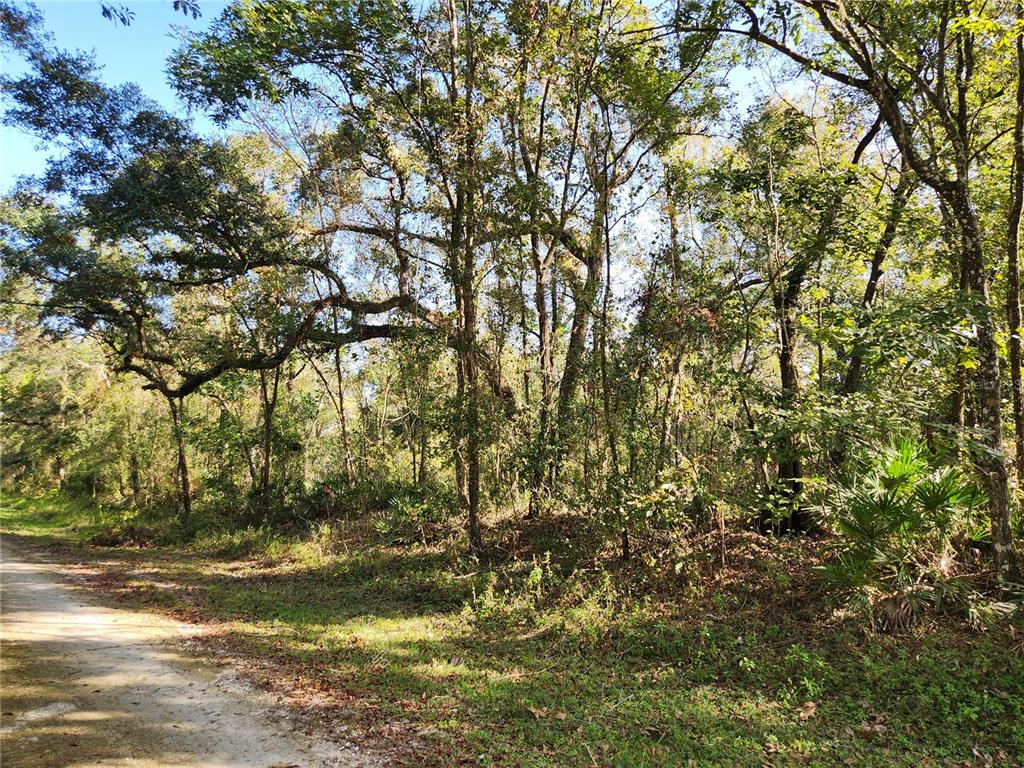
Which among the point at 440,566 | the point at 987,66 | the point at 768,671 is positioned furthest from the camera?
the point at 440,566

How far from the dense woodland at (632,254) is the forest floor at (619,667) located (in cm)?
71

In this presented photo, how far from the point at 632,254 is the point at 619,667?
29.6ft

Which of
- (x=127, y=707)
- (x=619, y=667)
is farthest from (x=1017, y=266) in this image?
(x=127, y=707)

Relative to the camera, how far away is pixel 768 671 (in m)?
5.84

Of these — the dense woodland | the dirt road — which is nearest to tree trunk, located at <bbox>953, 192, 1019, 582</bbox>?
the dense woodland

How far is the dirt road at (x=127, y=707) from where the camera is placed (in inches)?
170

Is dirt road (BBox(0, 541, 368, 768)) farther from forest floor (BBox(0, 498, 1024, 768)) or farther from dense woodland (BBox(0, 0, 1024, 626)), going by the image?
dense woodland (BBox(0, 0, 1024, 626))

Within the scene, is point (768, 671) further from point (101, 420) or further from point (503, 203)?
point (101, 420)

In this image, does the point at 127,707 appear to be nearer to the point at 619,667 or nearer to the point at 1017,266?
the point at 619,667

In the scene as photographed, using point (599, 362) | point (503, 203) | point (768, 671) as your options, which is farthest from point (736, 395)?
point (503, 203)

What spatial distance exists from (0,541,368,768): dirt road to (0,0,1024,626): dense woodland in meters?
4.99

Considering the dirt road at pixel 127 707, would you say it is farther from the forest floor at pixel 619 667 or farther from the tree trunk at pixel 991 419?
the tree trunk at pixel 991 419

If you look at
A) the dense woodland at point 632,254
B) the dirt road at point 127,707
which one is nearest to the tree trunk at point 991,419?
the dense woodland at point 632,254

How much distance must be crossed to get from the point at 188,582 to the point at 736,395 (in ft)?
38.0
